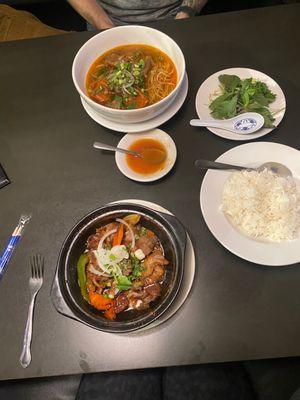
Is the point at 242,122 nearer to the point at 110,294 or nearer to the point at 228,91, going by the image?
the point at 228,91

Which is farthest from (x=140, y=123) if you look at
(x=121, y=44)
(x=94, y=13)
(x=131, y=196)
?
(x=94, y=13)

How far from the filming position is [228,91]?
1538 mm

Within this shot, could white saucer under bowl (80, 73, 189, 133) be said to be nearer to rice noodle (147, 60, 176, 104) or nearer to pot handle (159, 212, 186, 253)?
rice noodle (147, 60, 176, 104)

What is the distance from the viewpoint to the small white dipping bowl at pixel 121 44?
1410 millimetres

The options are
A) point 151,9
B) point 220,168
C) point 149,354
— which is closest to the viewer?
point 149,354

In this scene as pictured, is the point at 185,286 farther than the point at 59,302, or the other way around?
the point at 185,286

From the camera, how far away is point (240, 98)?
1514 mm

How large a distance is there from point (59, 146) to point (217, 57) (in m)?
0.86

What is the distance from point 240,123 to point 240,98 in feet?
0.43

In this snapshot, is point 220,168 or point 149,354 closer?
point 149,354

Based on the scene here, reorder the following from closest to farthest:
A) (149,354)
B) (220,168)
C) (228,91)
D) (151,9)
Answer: (149,354), (220,168), (228,91), (151,9)

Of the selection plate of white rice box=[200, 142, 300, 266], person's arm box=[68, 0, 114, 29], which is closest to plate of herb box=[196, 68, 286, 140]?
plate of white rice box=[200, 142, 300, 266]

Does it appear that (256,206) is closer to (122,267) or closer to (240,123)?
(240,123)

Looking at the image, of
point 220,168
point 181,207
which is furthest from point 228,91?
point 181,207
